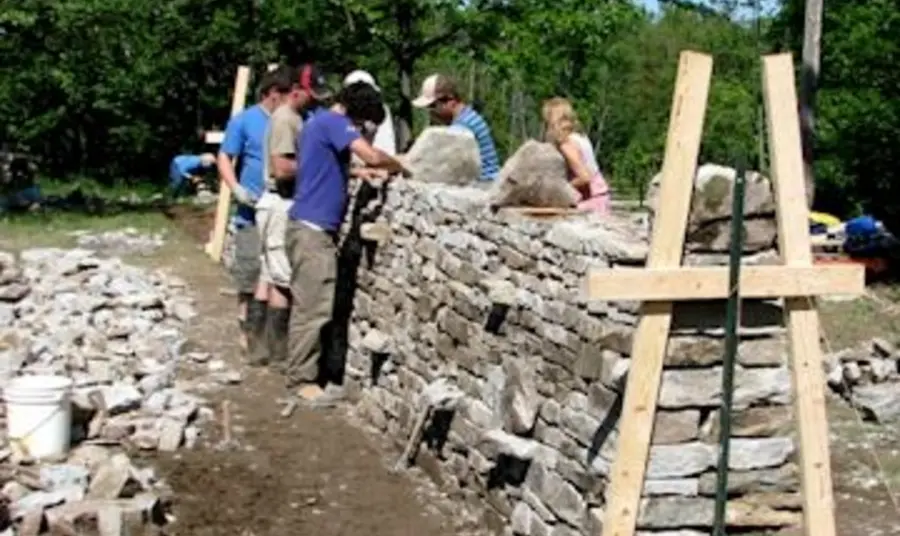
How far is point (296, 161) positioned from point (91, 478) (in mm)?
2891

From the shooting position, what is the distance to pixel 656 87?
6388 centimetres

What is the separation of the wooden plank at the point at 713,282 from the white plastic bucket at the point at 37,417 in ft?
11.8

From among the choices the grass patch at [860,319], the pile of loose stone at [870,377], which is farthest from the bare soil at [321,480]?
the grass patch at [860,319]

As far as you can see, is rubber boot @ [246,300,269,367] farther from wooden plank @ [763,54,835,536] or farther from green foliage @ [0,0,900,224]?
green foliage @ [0,0,900,224]

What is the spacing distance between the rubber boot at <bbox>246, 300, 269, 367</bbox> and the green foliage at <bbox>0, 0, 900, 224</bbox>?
Answer: 340 inches

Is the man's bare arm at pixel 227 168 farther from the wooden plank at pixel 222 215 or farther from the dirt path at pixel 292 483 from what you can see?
the wooden plank at pixel 222 215

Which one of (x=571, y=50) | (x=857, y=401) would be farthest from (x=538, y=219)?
(x=571, y=50)

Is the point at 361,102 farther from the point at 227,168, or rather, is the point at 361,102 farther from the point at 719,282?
the point at 719,282

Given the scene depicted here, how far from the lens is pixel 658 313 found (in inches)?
→ 200

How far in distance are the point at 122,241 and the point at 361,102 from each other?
7696 mm

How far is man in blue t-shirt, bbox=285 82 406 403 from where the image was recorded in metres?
8.65

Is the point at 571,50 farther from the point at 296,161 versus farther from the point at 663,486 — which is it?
the point at 663,486

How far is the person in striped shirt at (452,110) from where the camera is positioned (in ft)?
28.8

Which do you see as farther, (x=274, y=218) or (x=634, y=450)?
(x=274, y=218)
